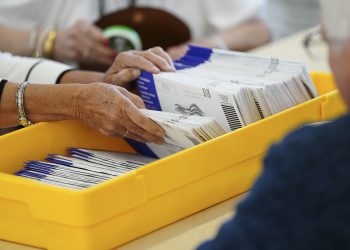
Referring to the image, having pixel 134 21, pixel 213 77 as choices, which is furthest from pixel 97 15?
pixel 213 77

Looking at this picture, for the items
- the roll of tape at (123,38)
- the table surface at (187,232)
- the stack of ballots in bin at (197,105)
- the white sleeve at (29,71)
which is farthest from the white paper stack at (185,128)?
the roll of tape at (123,38)

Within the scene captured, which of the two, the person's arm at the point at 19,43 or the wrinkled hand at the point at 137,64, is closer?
the wrinkled hand at the point at 137,64

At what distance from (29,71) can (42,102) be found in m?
0.23

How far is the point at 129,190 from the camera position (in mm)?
1055

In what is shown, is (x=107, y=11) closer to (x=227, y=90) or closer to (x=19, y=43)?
(x=19, y=43)

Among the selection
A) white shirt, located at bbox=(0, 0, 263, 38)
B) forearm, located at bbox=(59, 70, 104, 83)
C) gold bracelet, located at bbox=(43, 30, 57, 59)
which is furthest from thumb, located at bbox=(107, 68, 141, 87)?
white shirt, located at bbox=(0, 0, 263, 38)

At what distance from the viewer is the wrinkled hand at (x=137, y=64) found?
1322 mm

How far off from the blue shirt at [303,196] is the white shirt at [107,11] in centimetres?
151

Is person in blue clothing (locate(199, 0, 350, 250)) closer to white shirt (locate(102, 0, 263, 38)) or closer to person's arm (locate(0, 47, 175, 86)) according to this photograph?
person's arm (locate(0, 47, 175, 86))

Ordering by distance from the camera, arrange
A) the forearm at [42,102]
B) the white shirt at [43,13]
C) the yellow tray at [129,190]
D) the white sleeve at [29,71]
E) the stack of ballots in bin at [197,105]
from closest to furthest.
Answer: the yellow tray at [129,190]
the stack of ballots in bin at [197,105]
the forearm at [42,102]
the white sleeve at [29,71]
the white shirt at [43,13]

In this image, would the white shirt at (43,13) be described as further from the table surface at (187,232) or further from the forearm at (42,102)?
the table surface at (187,232)

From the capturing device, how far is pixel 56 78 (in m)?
1.49

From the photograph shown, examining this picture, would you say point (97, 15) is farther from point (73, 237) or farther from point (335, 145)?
point (335, 145)

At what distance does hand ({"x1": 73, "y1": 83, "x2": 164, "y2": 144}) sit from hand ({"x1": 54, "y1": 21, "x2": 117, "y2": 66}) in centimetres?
71
